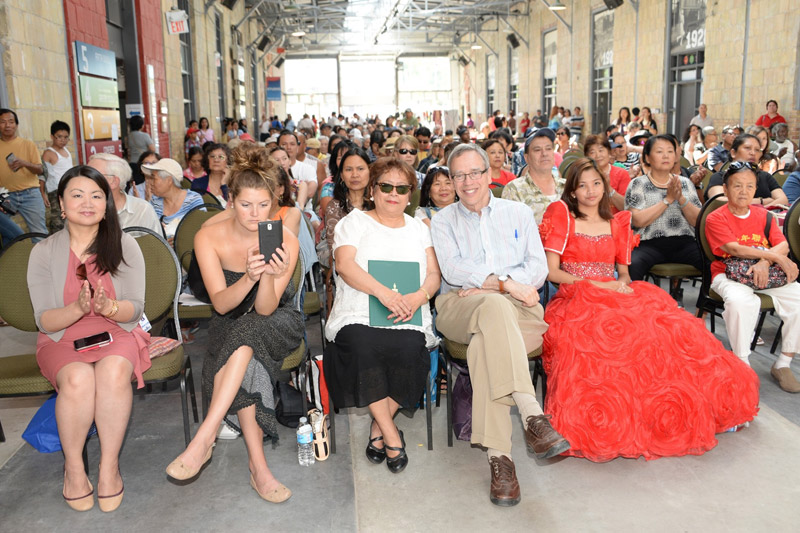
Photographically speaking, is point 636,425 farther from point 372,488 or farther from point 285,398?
point 285,398

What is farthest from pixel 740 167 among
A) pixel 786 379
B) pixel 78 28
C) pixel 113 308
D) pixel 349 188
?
pixel 78 28

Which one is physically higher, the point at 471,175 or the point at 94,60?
the point at 94,60

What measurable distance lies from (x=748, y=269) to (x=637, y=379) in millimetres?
1303

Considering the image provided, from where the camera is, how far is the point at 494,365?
112 inches

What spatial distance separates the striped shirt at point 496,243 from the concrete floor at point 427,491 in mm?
785

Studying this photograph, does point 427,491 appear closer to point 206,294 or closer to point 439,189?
point 206,294

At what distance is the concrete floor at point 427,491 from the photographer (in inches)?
102

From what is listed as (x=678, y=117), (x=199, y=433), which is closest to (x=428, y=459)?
(x=199, y=433)

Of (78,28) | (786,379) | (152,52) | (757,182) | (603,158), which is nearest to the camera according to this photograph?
(786,379)

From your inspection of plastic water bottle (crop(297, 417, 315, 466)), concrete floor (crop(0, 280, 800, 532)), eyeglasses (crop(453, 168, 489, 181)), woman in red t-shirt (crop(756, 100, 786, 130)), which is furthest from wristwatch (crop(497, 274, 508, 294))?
woman in red t-shirt (crop(756, 100, 786, 130))

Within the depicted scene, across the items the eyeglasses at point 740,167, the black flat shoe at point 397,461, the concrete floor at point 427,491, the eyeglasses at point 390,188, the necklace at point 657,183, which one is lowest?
the concrete floor at point 427,491

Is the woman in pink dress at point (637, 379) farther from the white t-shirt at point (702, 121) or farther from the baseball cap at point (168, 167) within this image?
the white t-shirt at point (702, 121)

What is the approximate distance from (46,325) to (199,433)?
78 centimetres

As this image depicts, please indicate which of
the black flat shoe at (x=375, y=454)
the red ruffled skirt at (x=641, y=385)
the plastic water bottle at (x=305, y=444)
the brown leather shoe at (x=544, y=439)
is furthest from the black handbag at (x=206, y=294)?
the red ruffled skirt at (x=641, y=385)
